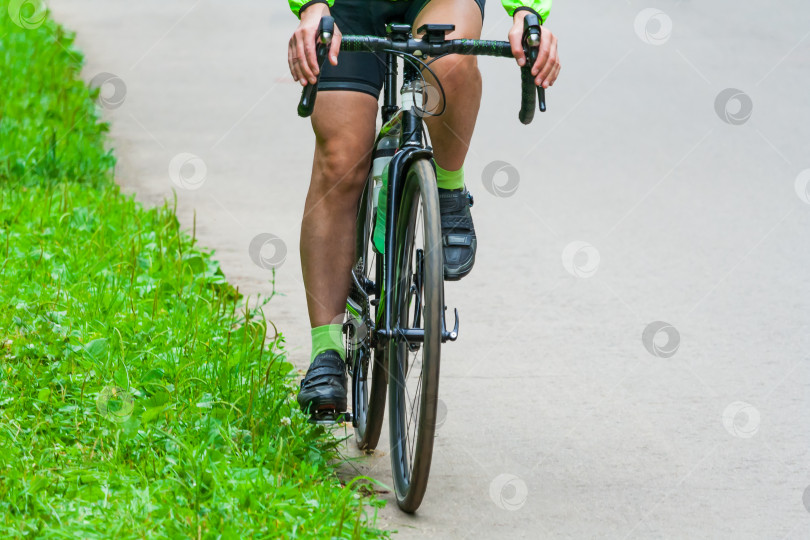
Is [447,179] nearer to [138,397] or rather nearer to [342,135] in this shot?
[342,135]

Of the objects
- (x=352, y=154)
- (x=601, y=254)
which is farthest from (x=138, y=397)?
(x=601, y=254)

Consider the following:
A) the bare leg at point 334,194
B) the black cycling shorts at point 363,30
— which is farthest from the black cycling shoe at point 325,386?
the black cycling shorts at point 363,30

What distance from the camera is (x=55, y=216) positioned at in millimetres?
4926

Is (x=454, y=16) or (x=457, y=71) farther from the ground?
(x=454, y=16)

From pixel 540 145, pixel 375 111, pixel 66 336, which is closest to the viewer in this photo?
pixel 375 111

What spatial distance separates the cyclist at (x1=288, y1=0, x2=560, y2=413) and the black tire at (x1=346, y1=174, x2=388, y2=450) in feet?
0.20

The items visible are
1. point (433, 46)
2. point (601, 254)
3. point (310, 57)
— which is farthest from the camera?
point (601, 254)

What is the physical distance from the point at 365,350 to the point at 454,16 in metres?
0.98

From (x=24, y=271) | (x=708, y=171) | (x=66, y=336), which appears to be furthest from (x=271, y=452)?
(x=708, y=171)

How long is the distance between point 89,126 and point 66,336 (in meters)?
3.88

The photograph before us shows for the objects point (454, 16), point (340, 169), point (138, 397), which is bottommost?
point (138, 397)

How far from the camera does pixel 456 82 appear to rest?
10.0 ft

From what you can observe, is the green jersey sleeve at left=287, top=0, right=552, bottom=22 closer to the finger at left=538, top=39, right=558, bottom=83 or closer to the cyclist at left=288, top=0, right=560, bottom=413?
the cyclist at left=288, top=0, right=560, bottom=413

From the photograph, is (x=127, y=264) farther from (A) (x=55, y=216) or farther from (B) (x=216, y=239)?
(B) (x=216, y=239)
